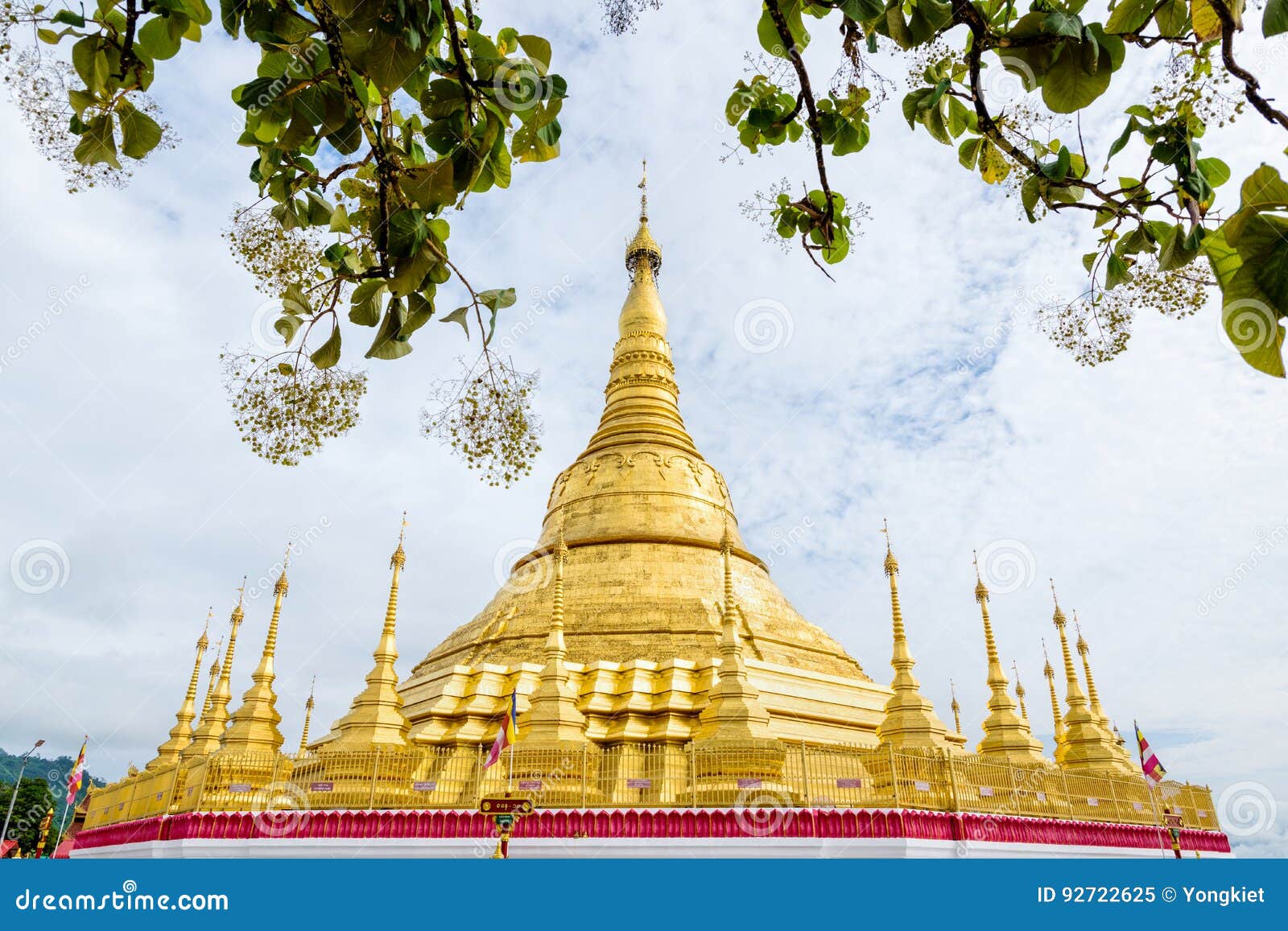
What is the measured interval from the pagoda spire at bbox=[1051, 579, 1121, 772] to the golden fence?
12.8 feet

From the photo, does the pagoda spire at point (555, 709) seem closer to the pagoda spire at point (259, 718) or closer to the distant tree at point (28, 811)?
the pagoda spire at point (259, 718)

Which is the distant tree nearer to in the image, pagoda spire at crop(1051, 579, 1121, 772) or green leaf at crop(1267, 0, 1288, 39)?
pagoda spire at crop(1051, 579, 1121, 772)

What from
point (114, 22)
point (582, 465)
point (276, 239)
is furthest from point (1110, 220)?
point (582, 465)

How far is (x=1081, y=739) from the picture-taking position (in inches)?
776

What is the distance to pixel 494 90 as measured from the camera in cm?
230

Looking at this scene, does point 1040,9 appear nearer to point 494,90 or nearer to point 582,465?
point 494,90

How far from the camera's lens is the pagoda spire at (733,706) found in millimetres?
14273

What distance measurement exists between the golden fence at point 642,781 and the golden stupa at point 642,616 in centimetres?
217

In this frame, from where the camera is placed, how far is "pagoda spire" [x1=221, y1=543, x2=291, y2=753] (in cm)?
1628

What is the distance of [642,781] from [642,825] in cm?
81

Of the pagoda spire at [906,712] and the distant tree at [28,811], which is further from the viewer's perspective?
the distant tree at [28,811]
